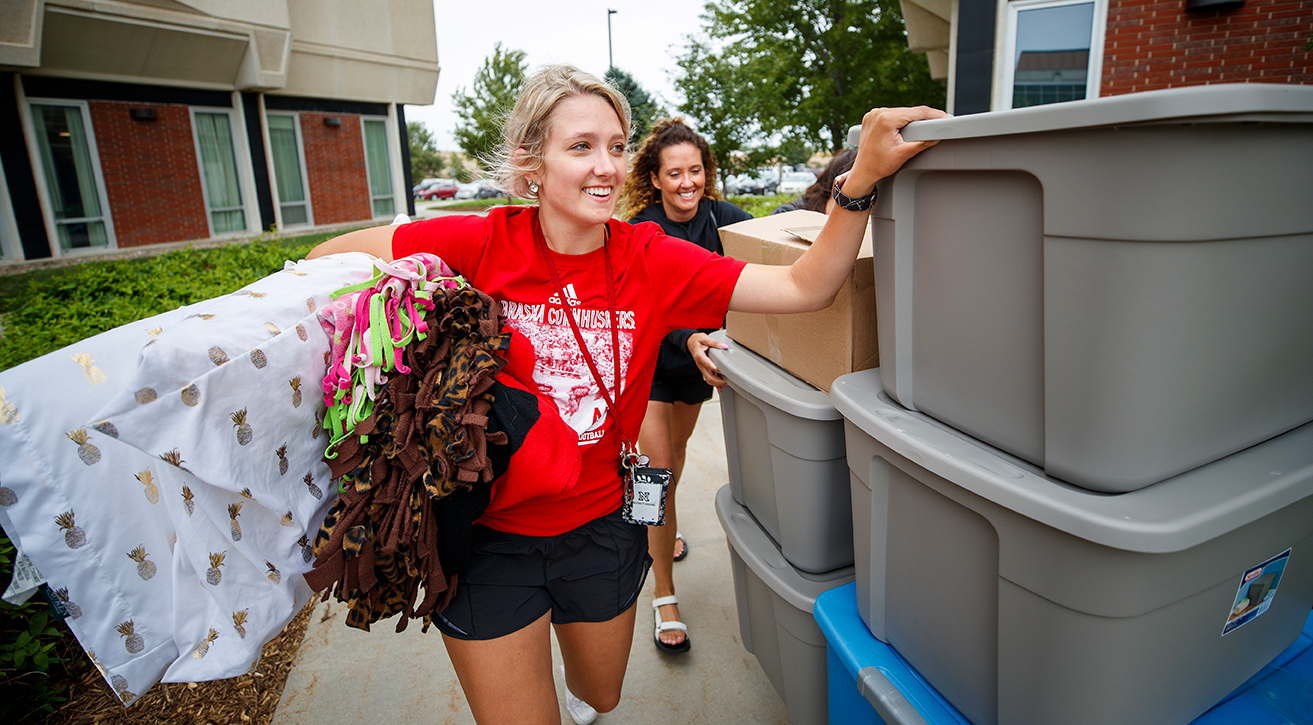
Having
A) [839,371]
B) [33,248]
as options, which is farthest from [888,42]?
[33,248]

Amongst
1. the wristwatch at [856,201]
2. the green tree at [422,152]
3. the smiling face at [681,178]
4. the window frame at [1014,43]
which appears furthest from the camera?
the green tree at [422,152]

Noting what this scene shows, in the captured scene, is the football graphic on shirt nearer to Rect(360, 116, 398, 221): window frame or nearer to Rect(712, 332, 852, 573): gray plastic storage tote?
Rect(712, 332, 852, 573): gray plastic storage tote

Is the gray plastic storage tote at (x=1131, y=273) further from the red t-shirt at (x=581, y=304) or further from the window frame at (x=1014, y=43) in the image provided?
the window frame at (x=1014, y=43)

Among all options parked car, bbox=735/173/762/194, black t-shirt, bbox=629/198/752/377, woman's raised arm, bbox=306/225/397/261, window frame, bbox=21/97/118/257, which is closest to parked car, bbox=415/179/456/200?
parked car, bbox=735/173/762/194

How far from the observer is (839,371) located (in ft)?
5.36

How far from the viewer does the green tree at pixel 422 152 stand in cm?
4391

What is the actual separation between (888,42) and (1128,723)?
15005 millimetres

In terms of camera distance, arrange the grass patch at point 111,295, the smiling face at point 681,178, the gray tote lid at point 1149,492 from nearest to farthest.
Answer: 1. the gray tote lid at point 1149,492
2. the smiling face at point 681,178
3. the grass patch at point 111,295

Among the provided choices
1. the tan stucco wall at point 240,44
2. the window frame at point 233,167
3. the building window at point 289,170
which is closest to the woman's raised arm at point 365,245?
the tan stucco wall at point 240,44

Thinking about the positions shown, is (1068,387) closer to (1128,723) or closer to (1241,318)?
(1241,318)

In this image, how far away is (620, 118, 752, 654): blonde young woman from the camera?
2.67 meters

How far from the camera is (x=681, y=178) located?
2.84 meters

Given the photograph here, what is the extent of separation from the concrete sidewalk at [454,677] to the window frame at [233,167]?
1259 centimetres

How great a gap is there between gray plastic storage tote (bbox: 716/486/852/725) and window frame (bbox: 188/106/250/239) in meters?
14.0
